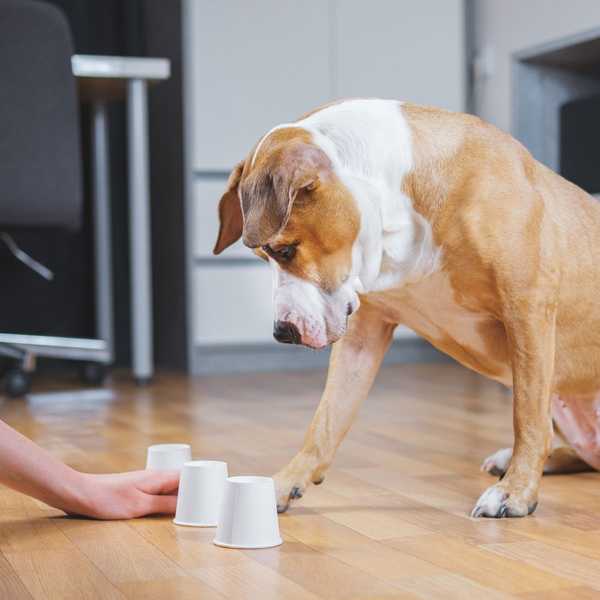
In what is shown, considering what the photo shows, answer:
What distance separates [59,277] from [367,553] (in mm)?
2924

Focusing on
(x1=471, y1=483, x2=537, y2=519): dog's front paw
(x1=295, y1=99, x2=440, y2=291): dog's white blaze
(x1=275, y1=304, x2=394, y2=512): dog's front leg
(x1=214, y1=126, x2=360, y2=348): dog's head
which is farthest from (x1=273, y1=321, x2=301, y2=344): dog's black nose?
(x1=471, y1=483, x2=537, y2=519): dog's front paw

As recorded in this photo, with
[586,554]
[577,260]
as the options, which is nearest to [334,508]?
[586,554]

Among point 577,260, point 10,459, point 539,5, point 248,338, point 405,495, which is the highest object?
point 539,5

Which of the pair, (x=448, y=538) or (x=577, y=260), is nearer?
(x=448, y=538)

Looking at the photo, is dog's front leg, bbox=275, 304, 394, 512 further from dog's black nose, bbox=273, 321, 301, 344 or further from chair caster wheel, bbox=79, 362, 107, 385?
chair caster wheel, bbox=79, 362, 107, 385

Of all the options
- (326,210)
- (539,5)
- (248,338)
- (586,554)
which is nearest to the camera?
(586,554)

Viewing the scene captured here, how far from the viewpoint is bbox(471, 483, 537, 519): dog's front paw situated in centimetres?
141

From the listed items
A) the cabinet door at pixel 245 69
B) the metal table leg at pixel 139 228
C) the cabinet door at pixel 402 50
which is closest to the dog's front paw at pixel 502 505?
the metal table leg at pixel 139 228

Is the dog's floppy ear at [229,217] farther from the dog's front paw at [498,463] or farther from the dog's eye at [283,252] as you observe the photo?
the dog's front paw at [498,463]

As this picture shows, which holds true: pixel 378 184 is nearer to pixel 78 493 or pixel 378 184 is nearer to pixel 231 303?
pixel 78 493

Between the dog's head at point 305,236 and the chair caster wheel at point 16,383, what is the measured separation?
178cm

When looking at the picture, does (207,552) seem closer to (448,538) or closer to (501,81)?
(448,538)

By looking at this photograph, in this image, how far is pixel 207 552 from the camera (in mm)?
1233

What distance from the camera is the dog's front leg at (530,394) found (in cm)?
145
